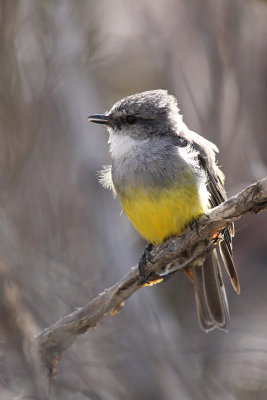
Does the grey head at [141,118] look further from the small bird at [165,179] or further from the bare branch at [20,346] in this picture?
the bare branch at [20,346]

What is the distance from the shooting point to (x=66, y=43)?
21.3 feet

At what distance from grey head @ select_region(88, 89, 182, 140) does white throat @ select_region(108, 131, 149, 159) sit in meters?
0.03

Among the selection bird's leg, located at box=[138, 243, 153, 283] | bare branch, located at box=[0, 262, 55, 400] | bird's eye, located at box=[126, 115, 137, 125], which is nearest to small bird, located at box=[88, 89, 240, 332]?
bird's eye, located at box=[126, 115, 137, 125]

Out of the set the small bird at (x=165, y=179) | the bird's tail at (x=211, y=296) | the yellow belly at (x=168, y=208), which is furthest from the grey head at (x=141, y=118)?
the bird's tail at (x=211, y=296)

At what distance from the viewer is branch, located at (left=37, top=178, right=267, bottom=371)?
142 inches

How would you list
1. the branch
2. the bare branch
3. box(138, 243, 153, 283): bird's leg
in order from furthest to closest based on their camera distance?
box(138, 243, 153, 283): bird's leg → the branch → the bare branch

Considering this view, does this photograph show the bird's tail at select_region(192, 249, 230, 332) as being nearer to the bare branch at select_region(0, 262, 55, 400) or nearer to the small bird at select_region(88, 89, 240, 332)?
the small bird at select_region(88, 89, 240, 332)

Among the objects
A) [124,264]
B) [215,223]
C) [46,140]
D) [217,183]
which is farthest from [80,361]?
[46,140]

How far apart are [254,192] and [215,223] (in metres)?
0.53

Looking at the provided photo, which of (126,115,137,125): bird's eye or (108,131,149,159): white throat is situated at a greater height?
(126,115,137,125): bird's eye

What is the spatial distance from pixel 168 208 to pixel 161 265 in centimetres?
42

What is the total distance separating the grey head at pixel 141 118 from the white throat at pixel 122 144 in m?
0.03

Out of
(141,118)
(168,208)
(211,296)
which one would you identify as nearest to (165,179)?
(168,208)

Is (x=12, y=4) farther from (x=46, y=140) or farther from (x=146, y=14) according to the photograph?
(x=146, y=14)
